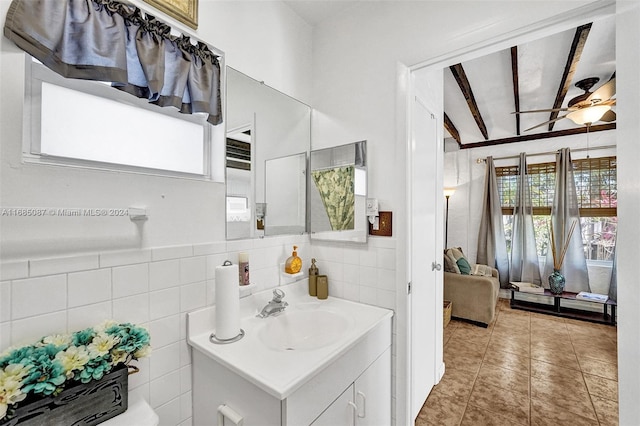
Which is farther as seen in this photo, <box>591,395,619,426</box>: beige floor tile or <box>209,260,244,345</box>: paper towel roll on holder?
<box>591,395,619,426</box>: beige floor tile

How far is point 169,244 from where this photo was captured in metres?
1.15

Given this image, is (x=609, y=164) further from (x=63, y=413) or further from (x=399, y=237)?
(x=63, y=413)

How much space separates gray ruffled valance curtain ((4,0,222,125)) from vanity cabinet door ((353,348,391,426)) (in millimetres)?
1438

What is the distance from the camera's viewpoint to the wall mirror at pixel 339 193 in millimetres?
1671

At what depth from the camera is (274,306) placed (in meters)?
1.44

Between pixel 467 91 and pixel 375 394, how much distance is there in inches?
111

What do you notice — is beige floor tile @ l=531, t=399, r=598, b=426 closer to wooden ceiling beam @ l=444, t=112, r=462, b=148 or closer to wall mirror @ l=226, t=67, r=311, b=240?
wall mirror @ l=226, t=67, r=311, b=240

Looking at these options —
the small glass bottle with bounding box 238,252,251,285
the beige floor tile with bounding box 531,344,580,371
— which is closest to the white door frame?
the small glass bottle with bounding box 238,252,251,285

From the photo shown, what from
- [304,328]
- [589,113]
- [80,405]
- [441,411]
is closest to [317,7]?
[304,328]

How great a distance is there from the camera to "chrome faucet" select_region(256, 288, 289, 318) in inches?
55.7

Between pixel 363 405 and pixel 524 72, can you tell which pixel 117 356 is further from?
pixel 524 72

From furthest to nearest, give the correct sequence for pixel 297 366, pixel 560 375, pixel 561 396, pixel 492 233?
1. pixel 492 233
2. pixel 560 375
3. pixel 561 396
4. pixel 297 366

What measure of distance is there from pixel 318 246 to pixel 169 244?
934mm

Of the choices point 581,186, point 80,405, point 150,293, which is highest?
point 581,186
